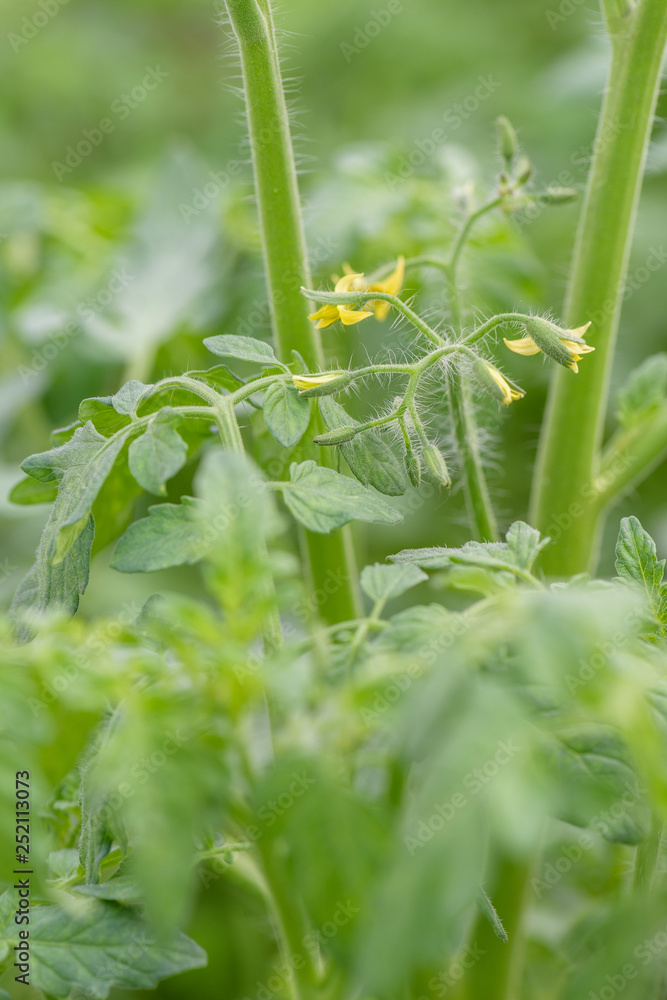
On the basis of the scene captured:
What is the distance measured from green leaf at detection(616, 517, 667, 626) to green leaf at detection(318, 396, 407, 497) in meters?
0.14

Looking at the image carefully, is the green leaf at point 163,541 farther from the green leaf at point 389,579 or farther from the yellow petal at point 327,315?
the yellow petal at point 327,315

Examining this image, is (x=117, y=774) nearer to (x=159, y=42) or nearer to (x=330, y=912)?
(x=330, y=912)

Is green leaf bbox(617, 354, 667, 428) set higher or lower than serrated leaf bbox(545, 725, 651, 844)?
higher

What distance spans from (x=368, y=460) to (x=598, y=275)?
0.35 metres

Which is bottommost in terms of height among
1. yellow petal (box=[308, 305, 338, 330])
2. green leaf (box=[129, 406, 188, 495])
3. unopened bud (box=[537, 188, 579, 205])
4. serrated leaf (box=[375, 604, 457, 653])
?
serrated leaf (box=[375, 604, 457, 653])

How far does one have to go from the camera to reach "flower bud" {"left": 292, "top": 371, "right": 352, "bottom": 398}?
0.56m

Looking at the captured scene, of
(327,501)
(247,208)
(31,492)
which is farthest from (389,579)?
(247,208)

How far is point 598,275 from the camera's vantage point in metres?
0.80

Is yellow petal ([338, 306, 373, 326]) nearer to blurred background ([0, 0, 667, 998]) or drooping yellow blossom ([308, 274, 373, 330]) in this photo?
drooping yellow blossom ([308, 274, 373, 330])

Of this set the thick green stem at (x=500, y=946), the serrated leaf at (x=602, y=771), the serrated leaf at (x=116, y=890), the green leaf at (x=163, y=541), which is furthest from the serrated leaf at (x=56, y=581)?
the thick green stem at (x=500, y=946)

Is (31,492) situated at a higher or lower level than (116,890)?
higher

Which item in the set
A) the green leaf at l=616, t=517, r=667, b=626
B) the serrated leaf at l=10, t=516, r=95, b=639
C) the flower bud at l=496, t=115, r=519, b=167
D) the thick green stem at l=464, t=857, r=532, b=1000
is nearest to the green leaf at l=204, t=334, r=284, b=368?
the serrated leaf at l=10, t=516, r=95, b=639

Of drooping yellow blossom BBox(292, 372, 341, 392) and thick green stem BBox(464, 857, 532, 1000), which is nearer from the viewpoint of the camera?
drooping yellow blossom BBox(292, 372, 341, 392)

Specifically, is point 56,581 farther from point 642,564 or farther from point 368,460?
point 642,564
